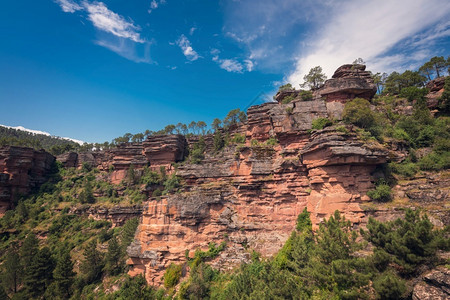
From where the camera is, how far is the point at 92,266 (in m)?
34.4

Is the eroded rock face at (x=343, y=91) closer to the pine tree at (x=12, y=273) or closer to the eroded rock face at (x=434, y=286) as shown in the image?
the eroded rock face at (x=434, y=286)

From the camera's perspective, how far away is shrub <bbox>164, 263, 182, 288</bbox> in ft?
83.5

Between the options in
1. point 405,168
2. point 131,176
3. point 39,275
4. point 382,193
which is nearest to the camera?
point 382,193

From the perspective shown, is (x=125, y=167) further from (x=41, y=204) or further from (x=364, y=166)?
(x=364, y=166)

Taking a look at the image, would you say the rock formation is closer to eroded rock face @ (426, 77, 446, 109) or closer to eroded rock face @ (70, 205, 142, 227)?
eroded rock face @ (426, 77, 446, 109)

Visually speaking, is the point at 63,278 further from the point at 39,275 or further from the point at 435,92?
the point at 435,92

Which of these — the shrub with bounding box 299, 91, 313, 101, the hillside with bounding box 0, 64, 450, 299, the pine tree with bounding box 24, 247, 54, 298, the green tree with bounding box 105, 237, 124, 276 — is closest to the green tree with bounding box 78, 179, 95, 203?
the hillside with bounding box 0, 64, 450, 299

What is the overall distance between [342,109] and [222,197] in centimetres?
2108

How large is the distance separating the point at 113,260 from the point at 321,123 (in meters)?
42.5

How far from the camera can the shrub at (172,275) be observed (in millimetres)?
25458

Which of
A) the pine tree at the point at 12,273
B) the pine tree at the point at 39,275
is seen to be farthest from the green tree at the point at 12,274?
the pine tree at the point at 39,275

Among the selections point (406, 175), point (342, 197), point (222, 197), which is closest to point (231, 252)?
point (222, 197)

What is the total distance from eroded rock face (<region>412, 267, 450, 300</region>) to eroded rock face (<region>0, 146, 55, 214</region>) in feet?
251

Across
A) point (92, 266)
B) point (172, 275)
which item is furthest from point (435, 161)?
point (92, 266)
